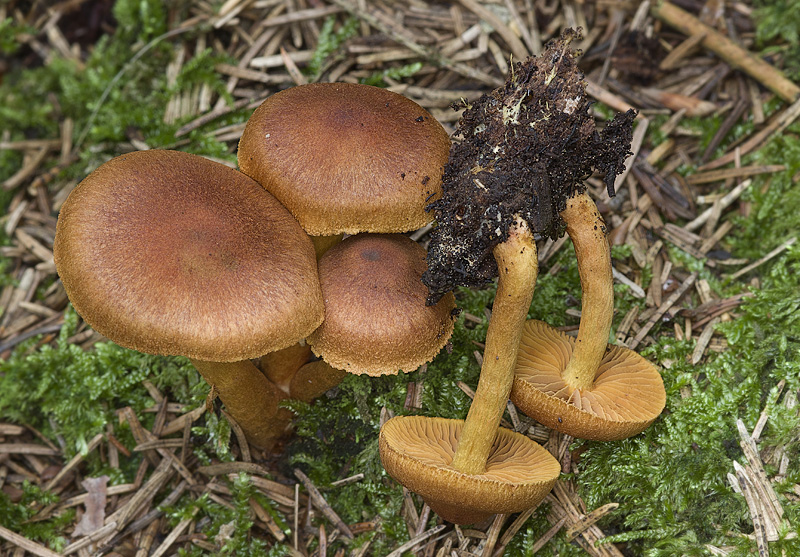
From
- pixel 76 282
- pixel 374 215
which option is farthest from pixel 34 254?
pixel 374 215

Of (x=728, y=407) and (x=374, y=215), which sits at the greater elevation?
(x=374, y=215)

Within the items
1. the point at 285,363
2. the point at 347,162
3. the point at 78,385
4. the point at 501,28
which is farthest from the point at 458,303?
the point at 78,385

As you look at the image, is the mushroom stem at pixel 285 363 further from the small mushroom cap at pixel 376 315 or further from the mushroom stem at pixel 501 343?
the mushroom stem at pixel 501 343

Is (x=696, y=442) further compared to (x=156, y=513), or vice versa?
(x=156, y=513)

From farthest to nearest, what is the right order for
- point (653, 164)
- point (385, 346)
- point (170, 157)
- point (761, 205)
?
point (653, 164) → point (761, 205) → point (170, 157) → point (385, 346)

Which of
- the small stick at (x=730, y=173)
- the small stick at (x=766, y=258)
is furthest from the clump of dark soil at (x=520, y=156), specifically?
the small stick at (x=730, y=173)

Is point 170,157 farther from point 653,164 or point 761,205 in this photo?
point 761,205
